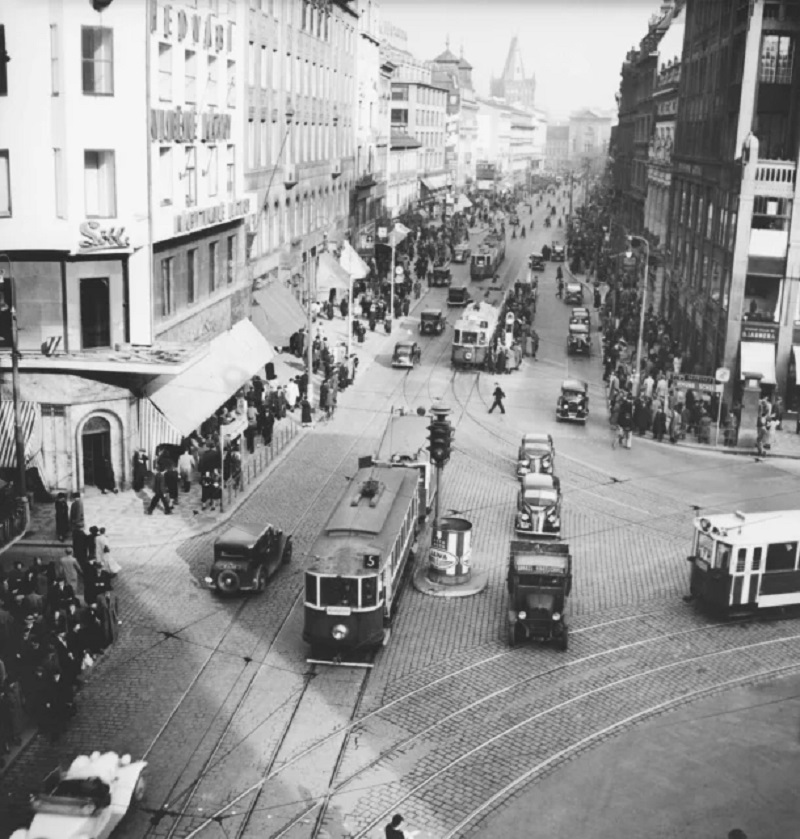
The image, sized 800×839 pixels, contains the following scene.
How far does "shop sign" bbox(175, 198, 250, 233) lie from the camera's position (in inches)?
1389

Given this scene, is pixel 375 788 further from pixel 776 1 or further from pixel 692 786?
pixel 776 1

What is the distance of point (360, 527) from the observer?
22.8 metres

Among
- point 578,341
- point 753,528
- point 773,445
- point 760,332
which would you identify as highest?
point 760,332

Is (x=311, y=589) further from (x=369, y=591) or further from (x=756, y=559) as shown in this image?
(x=756, y=559)

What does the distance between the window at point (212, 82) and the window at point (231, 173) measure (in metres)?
2.30

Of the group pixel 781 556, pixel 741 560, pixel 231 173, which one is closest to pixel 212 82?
pixel 231 173

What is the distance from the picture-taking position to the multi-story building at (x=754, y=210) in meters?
45.5

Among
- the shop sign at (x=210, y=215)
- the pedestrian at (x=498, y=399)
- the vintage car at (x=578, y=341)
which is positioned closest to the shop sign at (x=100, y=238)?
the shop sign at (x=210, y=215)

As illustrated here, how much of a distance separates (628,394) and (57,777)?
3122cm

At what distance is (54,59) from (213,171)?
9359 mm

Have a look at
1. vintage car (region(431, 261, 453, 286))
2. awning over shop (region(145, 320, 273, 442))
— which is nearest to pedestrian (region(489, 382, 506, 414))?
awning over shop (region(145, 320, 273, 442))

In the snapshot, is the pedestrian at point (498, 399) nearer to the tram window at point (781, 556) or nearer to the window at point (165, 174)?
the window at point (165, 174)

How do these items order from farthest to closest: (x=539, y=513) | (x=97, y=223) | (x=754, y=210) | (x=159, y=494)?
(x=754, y=210) → (x=97, y=223) → (x=159, y=494) → (x=539, y=513)

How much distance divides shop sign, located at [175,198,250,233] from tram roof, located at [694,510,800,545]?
60.4 ft
